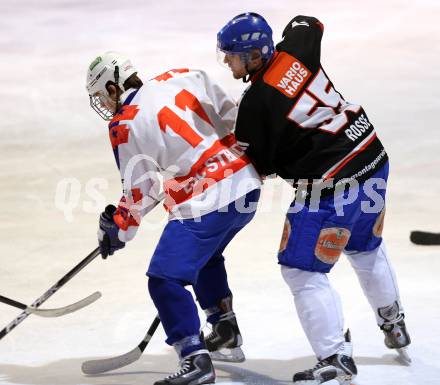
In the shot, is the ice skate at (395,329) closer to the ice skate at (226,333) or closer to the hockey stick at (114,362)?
the ice skate at (226,333)

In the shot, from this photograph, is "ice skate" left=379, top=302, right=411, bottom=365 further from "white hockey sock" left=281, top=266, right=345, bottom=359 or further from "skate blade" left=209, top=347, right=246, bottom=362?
"skate blade" left=209, top=347, right=246, bottom=362

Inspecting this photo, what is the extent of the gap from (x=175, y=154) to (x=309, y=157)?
17.0 inches

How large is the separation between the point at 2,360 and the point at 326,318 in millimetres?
1281

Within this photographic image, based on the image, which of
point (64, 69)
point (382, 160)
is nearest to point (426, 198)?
point (382, 160)

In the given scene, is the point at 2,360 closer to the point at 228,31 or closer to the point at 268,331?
the point at 268,331

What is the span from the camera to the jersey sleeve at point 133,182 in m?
3.24

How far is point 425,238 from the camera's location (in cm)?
521

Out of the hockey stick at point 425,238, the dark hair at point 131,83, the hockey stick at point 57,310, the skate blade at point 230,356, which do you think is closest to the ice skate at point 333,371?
the skate blade at point 230,356

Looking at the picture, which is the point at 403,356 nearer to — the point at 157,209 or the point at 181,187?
the point at 181,187

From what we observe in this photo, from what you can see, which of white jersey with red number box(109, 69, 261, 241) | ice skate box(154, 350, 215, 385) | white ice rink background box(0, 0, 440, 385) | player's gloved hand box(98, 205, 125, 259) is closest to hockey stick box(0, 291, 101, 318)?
white ice rink background box(0, 0, 440, 385)

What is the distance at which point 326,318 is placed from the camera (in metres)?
3.20

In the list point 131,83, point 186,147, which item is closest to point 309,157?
point 186,147

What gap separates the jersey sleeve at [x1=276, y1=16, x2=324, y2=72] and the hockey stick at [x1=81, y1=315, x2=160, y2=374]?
3.72 feet

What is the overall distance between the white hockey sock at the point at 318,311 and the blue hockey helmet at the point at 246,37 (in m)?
0.70
